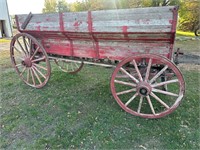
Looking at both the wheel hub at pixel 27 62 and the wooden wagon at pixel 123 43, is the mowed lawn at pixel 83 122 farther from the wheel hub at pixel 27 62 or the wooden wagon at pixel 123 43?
the wheel hub at pixel 27 62

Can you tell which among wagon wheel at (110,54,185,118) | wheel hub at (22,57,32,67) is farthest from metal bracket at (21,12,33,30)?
wagon wheel at (110,54,185,118)

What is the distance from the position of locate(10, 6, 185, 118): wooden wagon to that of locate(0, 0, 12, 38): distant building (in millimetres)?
12940

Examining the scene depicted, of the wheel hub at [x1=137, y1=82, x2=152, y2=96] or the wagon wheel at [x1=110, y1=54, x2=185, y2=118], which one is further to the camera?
the wheel hub at [x1=137, y1=82, x2=152, y2=96]

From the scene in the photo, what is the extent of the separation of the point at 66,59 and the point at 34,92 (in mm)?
1029

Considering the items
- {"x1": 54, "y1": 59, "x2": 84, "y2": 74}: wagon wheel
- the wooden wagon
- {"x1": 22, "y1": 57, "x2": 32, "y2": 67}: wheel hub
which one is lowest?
{"x1": 54, "y1": 59, "x2": 84, "y2": 74}: wagon wheel

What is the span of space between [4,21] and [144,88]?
15.7 meters

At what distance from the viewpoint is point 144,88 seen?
240cm

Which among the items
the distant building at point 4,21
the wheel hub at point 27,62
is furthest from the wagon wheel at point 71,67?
the distant building at point 4,21

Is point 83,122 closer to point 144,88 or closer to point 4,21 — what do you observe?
point 144,88

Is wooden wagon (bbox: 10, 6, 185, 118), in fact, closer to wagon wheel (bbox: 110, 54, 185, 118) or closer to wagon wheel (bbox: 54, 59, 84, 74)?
wagon wheel (bbox: 110, 54, 185, 118)

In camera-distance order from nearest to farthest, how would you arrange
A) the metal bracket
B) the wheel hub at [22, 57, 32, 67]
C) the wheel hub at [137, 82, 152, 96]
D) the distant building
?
the wheel hub at [137, 82, 152, 96] < the metal bracket < the wheel hub at [22, 57, 32, 67] < the distant building

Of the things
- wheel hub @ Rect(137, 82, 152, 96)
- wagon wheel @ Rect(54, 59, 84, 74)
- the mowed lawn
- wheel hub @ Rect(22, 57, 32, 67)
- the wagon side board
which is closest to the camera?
the wagon side board

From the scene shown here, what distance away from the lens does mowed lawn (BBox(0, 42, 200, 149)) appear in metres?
2.16

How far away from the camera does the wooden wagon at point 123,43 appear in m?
2.13
